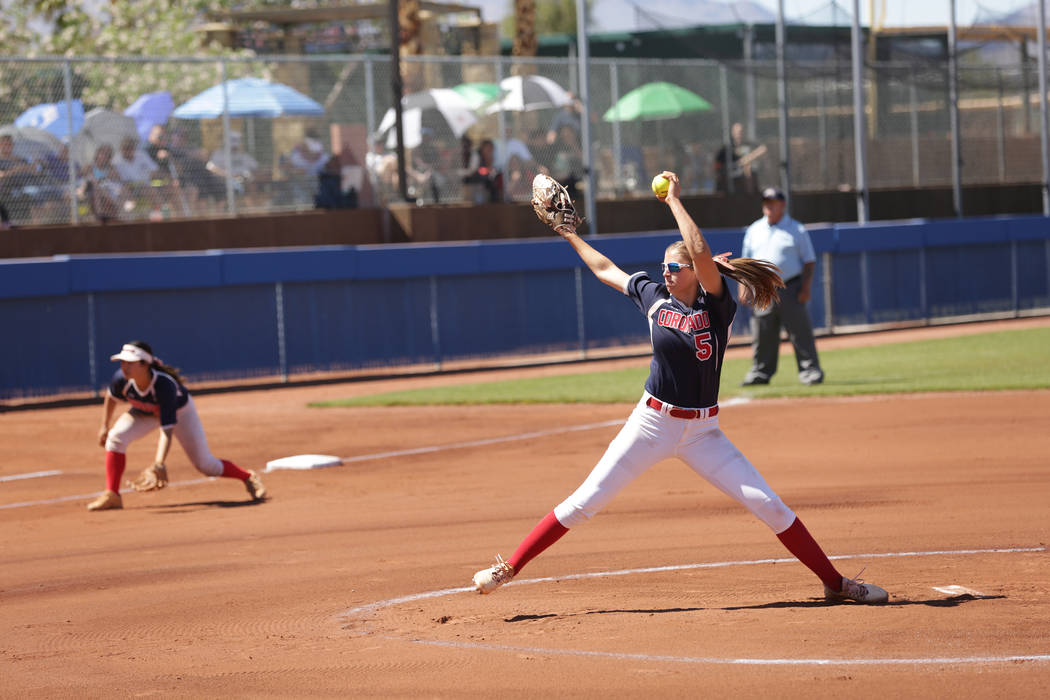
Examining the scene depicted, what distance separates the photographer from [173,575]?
A: 316 inches

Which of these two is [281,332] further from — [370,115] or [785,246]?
[785,246]

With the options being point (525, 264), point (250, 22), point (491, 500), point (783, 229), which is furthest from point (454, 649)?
point (250, 22)

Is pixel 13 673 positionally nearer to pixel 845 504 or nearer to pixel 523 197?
pixel 845 504

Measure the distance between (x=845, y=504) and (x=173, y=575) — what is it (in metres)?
4.59

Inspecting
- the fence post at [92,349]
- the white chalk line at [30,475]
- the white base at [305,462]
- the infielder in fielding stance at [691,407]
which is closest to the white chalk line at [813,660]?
the infielder in fielding stance at [691,407]

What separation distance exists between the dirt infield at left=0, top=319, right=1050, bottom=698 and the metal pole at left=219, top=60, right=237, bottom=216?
9260mm

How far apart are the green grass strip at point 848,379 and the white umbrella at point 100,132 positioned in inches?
264

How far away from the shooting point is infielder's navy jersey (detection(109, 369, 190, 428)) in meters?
10.3

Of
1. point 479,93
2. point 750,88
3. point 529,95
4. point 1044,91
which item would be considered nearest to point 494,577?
point 479,93

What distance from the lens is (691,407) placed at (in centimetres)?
641

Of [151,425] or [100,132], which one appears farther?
[100,132]

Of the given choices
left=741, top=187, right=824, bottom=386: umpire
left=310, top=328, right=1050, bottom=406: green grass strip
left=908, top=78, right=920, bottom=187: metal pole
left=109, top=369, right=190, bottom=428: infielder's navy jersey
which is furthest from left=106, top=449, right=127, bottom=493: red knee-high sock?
left=908, top=78, right=920, bottom=187: metal pole

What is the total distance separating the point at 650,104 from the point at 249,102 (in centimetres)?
843

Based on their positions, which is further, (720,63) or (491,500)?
(720,63)
